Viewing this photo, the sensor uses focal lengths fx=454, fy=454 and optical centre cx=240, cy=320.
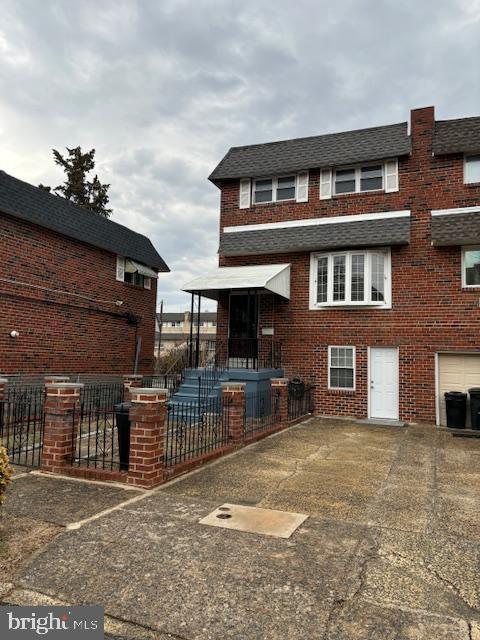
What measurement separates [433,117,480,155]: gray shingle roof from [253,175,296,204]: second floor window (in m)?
Answer: 4.48

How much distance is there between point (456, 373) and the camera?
13.0 meters

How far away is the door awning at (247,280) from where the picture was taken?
43.3 ft

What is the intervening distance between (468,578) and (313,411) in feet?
34.6

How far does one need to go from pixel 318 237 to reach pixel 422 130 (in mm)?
4450

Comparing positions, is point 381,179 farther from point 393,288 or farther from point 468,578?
point 468,578

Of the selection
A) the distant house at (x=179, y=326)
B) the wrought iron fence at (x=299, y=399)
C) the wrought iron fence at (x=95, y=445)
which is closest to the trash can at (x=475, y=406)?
the wrought iron fence at (x=299, y=399)

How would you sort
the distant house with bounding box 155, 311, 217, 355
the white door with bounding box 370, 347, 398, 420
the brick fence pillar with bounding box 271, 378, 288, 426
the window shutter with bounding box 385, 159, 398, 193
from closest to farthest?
1. the brick fence pillar with bounding box 271, 378, 288, 426
2. the white door with bounding box 370, 347, 398, 420
3. the window shutter with bounding box 385, 159, 398, 193
4. the distant house with bounding box 155, 311, 217, 355

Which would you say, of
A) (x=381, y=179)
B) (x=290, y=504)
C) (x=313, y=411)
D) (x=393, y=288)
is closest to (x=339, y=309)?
(x=393, y=288)

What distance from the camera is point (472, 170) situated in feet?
43.2

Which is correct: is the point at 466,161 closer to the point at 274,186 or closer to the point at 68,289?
the point at 274,186

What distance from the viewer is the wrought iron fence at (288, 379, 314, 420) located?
12.8 meters

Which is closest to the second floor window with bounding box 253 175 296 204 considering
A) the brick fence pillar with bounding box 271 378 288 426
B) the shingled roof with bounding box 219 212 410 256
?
the shingled roof with bounding box 219 212 410 256

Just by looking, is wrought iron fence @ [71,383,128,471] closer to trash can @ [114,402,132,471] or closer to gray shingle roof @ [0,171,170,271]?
trash can @ [114,402,132,471]

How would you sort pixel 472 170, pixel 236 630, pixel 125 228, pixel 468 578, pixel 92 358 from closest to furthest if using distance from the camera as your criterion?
pixel 236 630 → pixel 468 578 → pixel 472 170 → pixel 92 358 → pixel 125 228
